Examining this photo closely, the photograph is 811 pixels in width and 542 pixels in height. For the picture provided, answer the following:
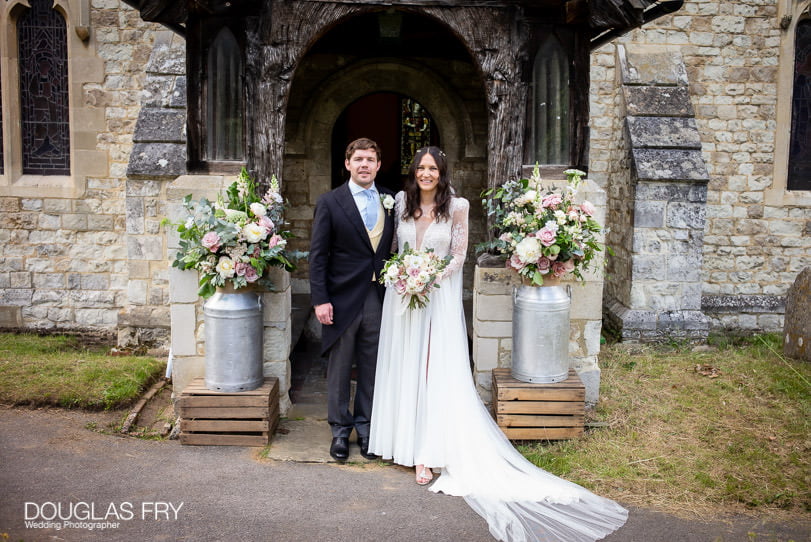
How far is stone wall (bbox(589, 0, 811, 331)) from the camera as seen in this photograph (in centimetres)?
759

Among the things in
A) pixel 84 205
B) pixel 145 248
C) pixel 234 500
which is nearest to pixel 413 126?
pixel 145 248

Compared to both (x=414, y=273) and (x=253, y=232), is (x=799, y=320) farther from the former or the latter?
(x=253, y=232)

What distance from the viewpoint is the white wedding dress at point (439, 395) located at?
12.5 feet

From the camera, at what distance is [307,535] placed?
3186mm

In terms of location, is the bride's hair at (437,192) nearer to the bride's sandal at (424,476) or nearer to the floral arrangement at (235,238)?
the floral arrangement at (235,238)

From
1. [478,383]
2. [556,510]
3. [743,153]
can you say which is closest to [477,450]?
[556,510]

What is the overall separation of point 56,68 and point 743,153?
8.19 metres

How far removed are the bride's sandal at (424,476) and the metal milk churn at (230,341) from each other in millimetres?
1308

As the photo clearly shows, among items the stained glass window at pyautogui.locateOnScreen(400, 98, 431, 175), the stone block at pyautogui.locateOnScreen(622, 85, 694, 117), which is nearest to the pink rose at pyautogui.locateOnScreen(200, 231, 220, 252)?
the stained glass window at pyautogui.locateOnScreen(400, 98, 431, 175)

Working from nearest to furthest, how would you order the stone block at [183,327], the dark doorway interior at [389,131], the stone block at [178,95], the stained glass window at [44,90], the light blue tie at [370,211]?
the light blue tie at [370,211], the stone block at [183,327], the stone block at [178,95], the stained glass window at [44,90], the dark doorway interior at [389,131]

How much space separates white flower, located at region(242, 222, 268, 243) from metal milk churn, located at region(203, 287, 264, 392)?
0.40m

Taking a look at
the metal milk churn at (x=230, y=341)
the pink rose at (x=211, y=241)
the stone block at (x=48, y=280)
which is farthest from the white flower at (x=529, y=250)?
the stone block at (x=48, y=280)

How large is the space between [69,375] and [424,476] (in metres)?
3.60

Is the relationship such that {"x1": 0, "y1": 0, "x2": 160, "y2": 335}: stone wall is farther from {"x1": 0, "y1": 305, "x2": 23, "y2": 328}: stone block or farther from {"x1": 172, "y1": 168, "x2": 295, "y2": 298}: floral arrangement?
{"x1": 172, "y1": 168, "x2": 295, "y2": 298}: floral arrangement
